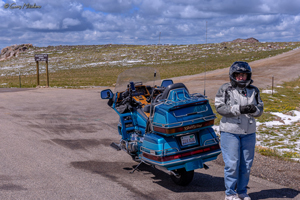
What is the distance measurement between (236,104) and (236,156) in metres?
0.71

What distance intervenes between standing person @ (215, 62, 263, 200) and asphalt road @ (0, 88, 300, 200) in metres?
0.64

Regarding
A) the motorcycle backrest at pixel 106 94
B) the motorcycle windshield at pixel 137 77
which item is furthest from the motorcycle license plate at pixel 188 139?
the motorcycle backrest at pixel 106 94

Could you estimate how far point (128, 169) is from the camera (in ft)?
20.3

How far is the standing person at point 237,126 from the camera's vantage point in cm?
428

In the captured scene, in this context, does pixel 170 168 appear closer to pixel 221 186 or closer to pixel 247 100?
pixel 221 186

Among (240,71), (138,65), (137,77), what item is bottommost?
(137,77)

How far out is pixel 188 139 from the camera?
4.90 metres

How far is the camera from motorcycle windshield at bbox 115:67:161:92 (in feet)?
21.9

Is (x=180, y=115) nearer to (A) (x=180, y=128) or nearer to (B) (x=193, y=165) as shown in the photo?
(A) (x=180, y=128)

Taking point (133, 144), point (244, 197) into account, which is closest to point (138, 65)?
point (133, 144)

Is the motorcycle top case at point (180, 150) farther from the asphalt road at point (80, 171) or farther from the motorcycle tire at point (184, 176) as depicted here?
the asphalt road at point (80, 171)

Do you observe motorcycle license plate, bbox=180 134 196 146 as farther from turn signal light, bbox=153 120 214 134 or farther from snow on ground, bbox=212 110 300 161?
snow on ground, bbox=212 110 300 161

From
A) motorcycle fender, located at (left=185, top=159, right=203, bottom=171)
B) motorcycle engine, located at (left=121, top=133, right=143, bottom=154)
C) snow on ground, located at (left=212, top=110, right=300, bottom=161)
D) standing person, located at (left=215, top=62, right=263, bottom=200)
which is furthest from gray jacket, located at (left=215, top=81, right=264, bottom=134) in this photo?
snow on ground, located at (left=212, top=110, right=300, bottom=161)

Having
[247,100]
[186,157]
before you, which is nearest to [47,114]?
[186,157]
